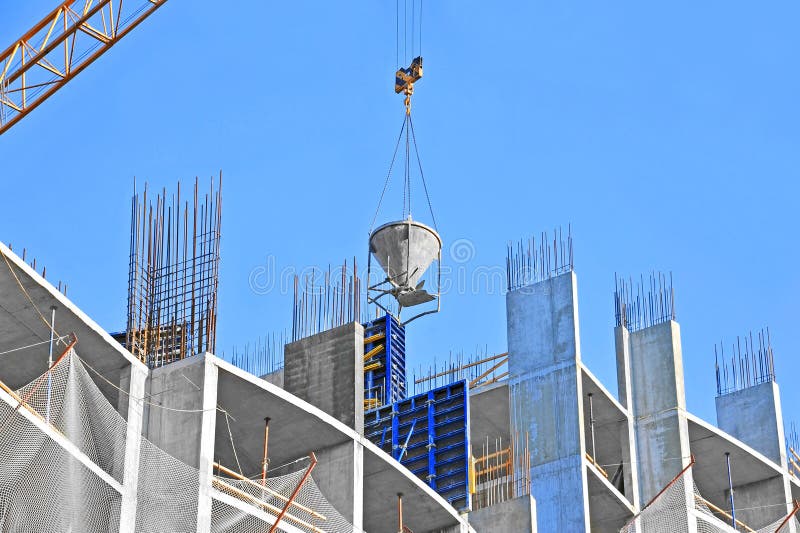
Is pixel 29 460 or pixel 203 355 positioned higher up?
pixel 203 355

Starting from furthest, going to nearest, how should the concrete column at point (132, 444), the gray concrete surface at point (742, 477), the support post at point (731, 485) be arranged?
the gray concrete surface at point (742, 477) < the support post at point (731, 485) < the concrete column at point (132, 444)

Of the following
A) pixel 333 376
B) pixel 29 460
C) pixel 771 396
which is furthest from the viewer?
pixel 771 396

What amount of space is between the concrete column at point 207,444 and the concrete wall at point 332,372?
4.17m

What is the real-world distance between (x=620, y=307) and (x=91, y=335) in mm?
20515

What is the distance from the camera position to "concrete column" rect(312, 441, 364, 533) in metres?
34.1

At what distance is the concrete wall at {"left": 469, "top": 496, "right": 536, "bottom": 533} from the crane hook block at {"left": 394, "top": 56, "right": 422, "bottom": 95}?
471 inches

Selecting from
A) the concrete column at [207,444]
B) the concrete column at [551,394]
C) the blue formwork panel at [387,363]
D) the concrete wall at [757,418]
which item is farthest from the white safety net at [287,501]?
the concrete wall at [757,418]

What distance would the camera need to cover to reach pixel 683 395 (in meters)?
45.3

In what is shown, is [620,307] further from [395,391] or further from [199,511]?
[199,511]

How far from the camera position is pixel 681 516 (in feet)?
135

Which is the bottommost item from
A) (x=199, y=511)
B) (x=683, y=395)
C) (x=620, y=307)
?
(x=199, y=511)

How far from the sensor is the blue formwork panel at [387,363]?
4759cm

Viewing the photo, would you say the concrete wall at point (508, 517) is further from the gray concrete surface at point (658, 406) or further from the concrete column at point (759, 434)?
the concrete column at point (759, 434)

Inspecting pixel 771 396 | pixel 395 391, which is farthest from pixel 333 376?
pixel 771 396
